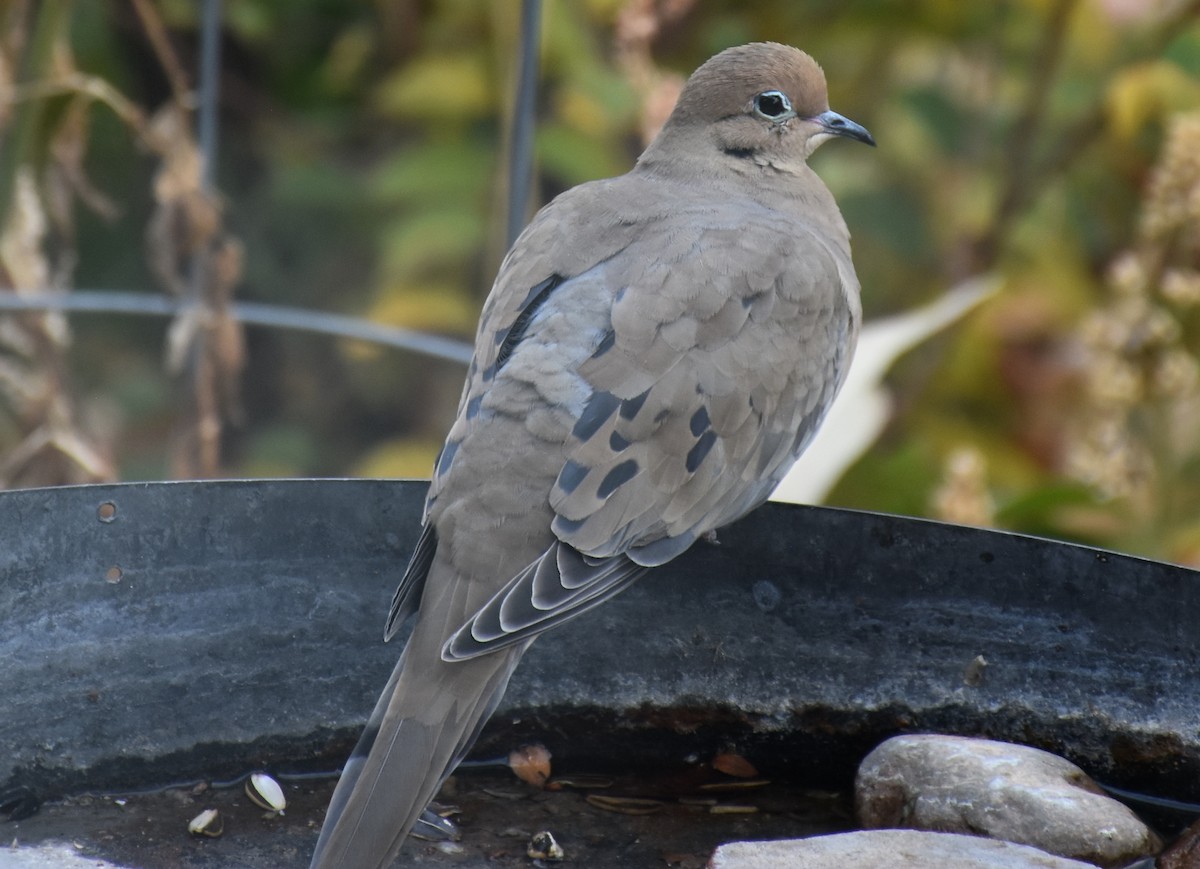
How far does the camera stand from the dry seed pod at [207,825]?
1774 millimetres

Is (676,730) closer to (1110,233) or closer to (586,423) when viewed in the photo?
(586,423)

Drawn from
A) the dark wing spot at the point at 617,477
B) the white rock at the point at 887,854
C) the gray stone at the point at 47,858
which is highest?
the dark wing spot at the point at 617,477

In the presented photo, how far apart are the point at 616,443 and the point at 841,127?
989 mm

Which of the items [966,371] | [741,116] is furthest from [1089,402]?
[741,116]

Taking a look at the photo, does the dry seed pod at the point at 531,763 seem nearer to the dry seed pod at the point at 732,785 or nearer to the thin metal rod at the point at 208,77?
the dry seed pod at the point at 732,785

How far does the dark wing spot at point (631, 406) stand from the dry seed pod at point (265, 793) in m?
0.61

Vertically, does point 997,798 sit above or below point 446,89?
below

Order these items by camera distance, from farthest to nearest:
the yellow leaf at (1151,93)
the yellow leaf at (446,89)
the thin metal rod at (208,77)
A: the yellow leaf at (446,89), the yellow leaf at (1151,93), the thin metal rod at (208,77)

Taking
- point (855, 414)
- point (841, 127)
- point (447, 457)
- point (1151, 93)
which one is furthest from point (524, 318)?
point (1151, 93)

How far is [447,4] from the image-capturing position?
4258 millimetres

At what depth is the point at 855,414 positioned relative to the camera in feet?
10.1

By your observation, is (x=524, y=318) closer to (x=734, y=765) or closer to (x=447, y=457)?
(x=447, y=457)

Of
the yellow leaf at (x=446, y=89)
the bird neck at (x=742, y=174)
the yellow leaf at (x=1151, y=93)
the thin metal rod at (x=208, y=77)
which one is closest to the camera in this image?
the bird neck at (x=742, y=174)

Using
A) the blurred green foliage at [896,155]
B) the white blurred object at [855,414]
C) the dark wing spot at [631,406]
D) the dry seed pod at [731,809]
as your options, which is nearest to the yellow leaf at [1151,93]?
the blurred green foliage at [896,155]
